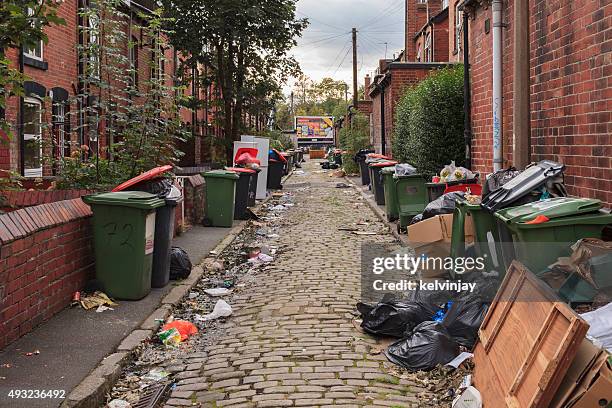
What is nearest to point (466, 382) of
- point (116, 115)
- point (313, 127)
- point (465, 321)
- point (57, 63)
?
point (465, 321)

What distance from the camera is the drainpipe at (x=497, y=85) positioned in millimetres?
9531

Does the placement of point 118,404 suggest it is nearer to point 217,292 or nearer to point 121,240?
point 121,240

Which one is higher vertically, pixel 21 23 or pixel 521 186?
pixel 21 23

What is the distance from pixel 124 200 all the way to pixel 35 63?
26.2ft

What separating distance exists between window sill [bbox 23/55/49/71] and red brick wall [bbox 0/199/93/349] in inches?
283

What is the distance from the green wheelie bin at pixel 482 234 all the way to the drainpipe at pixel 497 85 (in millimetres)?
2241

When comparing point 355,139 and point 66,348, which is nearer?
point 66,348

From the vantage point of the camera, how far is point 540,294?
3.95 meters

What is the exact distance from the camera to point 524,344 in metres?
3.86

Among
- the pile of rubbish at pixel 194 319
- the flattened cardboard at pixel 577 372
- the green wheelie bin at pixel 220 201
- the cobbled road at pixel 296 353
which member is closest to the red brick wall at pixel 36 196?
the pile of rubbish at pixel 194 319

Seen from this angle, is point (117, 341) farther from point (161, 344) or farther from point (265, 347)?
point (265, 347)

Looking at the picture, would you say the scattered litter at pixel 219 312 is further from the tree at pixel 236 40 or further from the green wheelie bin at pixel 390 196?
the tree at pixel 236 40

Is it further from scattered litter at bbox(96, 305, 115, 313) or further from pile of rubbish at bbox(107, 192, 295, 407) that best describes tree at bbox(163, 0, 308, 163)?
scattered litter at bbox(96, 305, 115, 313)

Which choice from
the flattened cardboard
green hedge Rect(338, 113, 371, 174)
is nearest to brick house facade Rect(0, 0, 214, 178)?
the flattened cardboard
